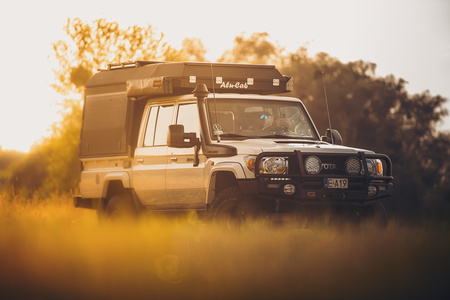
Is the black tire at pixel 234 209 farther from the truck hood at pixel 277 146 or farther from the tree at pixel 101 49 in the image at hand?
the tree at pixel 101 49

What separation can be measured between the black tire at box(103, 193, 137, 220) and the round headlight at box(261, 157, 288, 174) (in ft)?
11.1

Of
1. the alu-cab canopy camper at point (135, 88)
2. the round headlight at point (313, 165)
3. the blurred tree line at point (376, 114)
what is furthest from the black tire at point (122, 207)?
the blurred tree line at point (376, 114)

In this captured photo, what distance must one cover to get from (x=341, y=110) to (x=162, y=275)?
163 feet

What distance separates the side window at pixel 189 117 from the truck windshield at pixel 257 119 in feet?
0.74

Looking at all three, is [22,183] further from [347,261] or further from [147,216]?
[347,261]

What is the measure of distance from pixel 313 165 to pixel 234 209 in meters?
1.07

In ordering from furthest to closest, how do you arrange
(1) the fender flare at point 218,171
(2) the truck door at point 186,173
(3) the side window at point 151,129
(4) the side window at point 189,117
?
1. (3) the side window at point 151,129
2. (4) the side window at point 189,117
3. (2) the truck door at point 186,173
4. (1) the fender flare at point 218,171

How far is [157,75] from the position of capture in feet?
43.2

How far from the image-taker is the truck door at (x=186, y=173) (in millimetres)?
12046

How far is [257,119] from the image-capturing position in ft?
40.7

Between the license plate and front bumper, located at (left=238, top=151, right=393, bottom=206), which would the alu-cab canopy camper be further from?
the license plate

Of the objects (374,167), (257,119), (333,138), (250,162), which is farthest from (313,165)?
(333,138)

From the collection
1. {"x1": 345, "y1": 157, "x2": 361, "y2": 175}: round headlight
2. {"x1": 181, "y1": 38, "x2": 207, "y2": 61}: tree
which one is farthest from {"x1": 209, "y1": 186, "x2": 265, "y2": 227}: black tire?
{"x1": 181, "y1": 38, "x2": 207, "y2": 61}: tree

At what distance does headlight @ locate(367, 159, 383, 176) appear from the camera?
11500mm
